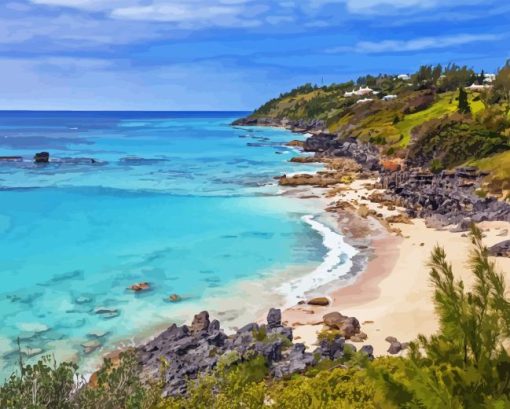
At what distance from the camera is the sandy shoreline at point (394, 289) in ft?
65.9

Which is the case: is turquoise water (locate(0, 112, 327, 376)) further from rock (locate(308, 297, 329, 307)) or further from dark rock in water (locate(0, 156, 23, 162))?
dark rock in water (locate(0, 156, 23, 162))

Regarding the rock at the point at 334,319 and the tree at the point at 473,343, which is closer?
the tree at the point at 473,343

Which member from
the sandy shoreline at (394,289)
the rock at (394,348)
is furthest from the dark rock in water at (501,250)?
the rock at (394,348)

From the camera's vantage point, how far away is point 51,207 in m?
52.1

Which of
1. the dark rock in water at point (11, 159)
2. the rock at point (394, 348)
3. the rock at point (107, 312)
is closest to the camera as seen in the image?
the rock at point (394, 348)

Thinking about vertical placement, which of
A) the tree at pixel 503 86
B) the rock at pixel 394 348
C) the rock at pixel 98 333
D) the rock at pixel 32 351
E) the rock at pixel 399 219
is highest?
the tree at pixel 503 86

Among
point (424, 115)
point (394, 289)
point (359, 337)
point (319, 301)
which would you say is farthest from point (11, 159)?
point (359, 337)

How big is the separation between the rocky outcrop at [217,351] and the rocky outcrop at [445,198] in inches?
736

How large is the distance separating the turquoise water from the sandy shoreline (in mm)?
4141

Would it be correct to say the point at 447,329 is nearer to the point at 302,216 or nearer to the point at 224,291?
the point at 224,291

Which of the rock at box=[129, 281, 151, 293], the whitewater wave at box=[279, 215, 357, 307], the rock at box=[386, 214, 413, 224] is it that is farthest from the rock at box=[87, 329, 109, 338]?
the rock at box=[386, 214, 413, 224]

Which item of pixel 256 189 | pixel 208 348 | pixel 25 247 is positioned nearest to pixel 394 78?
pixel 256 189

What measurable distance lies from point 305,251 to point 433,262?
25720 millimetres

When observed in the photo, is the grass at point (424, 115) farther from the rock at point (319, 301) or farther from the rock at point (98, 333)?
the rock at point (98, 333)
